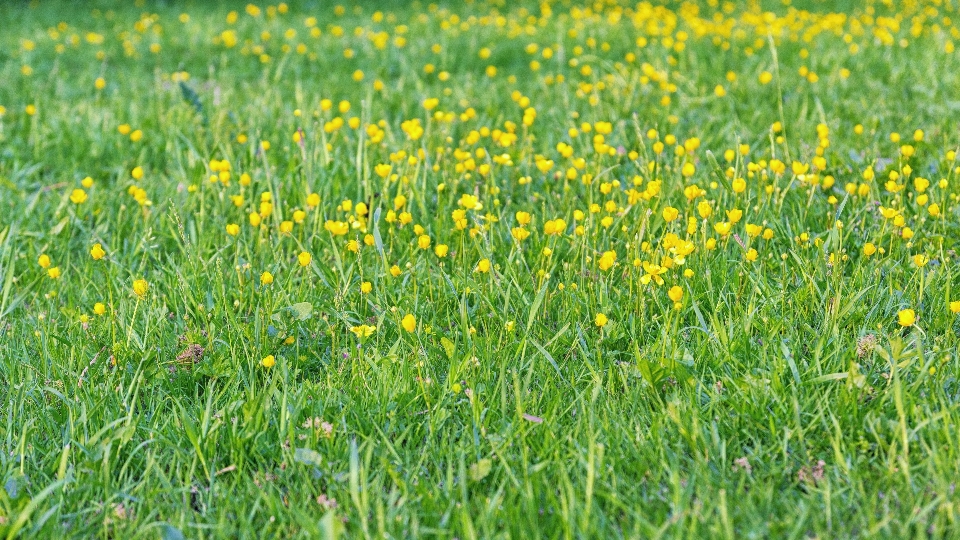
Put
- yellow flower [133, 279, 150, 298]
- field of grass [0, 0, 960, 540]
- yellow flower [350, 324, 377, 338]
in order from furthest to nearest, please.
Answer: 1. yellow flower [133, 279, 150, 298]
2. yellow flower [350, 324, 377, 338]
3. field of grass [0, 0, 960, 540]

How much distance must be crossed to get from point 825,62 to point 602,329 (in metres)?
3.88

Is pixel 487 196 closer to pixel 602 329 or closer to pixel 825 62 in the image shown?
pixel 602 329

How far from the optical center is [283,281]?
3211 millimetres

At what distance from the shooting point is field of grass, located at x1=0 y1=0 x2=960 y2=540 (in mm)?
2178

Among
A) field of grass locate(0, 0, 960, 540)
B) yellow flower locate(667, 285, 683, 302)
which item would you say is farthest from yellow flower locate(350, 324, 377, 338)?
yellow flower locate(667, 285, 683, 302)

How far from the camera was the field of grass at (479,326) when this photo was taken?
2.18 m

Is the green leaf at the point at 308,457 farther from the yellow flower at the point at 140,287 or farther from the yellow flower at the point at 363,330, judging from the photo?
Answer: the yellow flower at the point at 140,287

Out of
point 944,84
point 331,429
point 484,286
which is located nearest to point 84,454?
point 331,429

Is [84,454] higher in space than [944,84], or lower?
lower

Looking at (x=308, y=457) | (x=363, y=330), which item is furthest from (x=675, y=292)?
(x=308, y=457)

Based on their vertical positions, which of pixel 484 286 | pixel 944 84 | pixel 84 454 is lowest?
pixel 84 454

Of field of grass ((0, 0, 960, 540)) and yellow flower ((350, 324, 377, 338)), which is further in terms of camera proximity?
yellow flower ((350, 324, 377, 338))

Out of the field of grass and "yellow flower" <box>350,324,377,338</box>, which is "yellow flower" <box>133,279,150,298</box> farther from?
"yellow flower" <box>350,324,377,338</box>

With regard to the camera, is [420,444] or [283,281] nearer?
[420,444]
